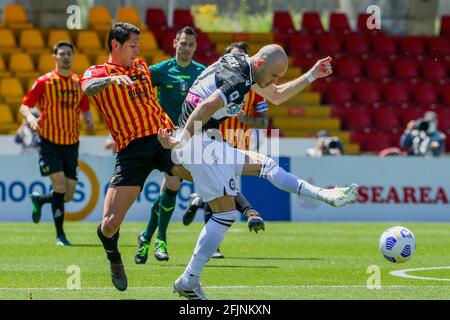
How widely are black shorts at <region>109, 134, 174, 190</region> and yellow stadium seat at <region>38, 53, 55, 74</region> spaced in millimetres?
15902

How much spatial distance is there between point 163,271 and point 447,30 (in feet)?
66.6

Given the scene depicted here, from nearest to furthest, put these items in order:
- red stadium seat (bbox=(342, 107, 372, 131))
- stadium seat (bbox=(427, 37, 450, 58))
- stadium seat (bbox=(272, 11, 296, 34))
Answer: red stadium seat (bbox=(342, 107, 372, 131)), stadium seat (bbox=(427, 37, 450, 58)), stadium seat (bbox=(272, 11, 296, 34))

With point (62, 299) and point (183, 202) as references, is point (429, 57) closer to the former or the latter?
point (183, 202)

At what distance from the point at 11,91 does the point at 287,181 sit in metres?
16.3

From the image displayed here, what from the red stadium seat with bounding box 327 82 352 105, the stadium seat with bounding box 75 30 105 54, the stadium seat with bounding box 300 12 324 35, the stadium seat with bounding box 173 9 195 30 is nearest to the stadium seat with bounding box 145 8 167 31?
the stadium seat with bounding box 173 9 195 30

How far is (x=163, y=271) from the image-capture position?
10.8 meters

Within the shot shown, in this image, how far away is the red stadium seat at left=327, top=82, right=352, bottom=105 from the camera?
89.7 ft

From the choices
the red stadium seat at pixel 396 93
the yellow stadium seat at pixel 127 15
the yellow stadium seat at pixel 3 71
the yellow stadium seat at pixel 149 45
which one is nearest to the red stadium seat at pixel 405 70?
the red stadium seat at pixel 396 93

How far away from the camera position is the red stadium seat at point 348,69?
91.6 feet

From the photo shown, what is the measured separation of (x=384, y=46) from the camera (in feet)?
94.2

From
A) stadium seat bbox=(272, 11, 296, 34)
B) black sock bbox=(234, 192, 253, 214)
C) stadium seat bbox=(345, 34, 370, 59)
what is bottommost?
black sock bbox=(234, 192, 253, 214)

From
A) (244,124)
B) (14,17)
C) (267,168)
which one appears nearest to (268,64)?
(267,168)

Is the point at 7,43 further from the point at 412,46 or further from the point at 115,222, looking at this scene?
the point at 115,222

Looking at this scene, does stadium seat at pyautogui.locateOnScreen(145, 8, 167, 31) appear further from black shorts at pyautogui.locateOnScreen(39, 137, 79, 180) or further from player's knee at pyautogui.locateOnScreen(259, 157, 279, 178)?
player's knee at pyautogui.locateOnScreen(259, 157, 279, 178)
